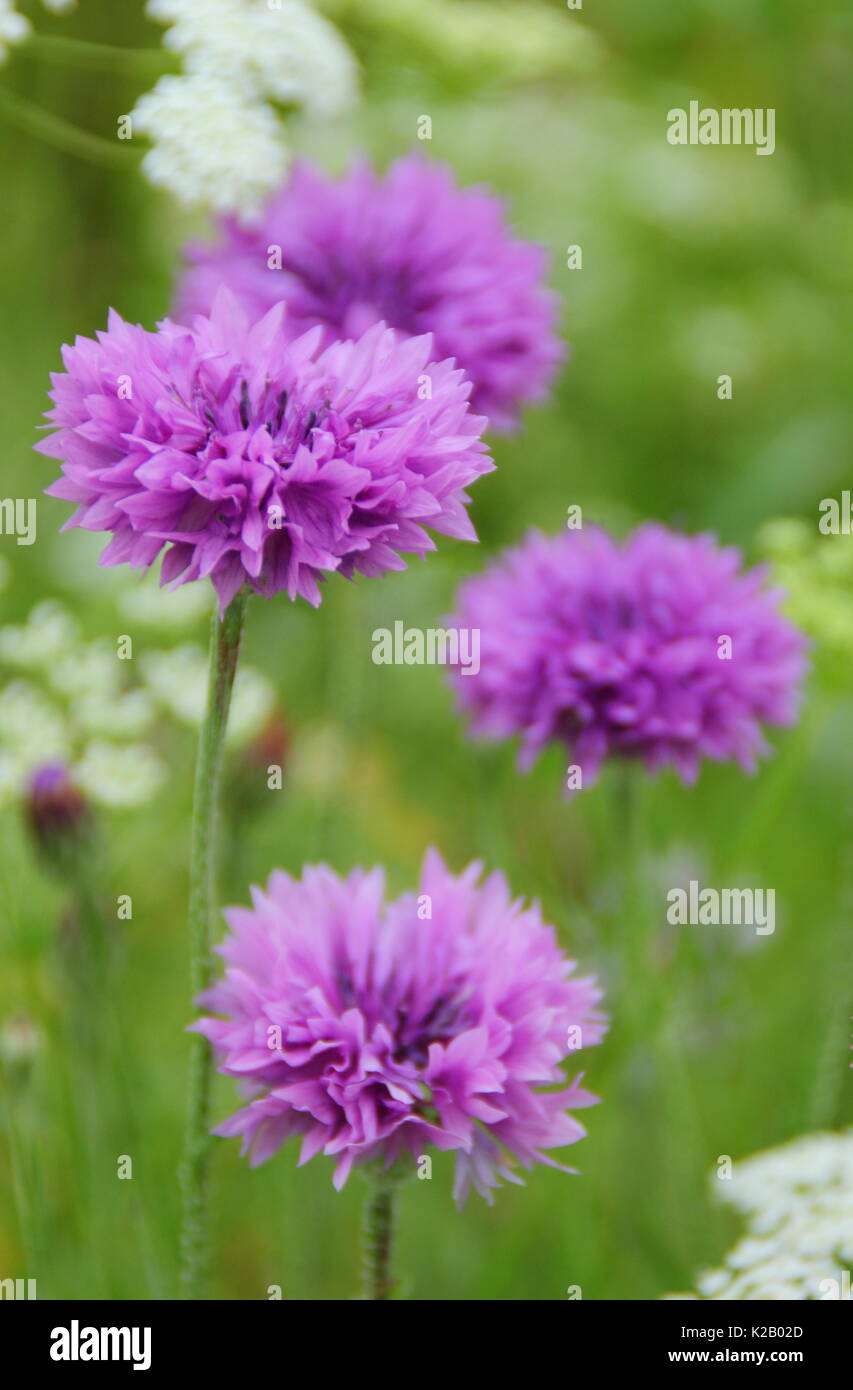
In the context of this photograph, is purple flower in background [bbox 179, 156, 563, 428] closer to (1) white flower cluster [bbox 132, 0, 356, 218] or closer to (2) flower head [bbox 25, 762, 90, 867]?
(1) white flower cluster [bbox 132, 0, 356, 218]

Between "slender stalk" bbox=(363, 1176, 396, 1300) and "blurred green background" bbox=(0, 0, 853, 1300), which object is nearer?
"slender stalk" bbox=(363, 1176, 396, 1300)

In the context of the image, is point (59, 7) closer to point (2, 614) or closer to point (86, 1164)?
point (86, 1164)

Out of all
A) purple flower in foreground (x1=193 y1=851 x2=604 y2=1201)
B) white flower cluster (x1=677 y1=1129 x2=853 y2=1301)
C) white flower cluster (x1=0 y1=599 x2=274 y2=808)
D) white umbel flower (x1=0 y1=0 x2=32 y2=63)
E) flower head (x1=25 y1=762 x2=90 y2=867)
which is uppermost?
white umbel flower (x1=0 y1=0 x2=32 y2=63)

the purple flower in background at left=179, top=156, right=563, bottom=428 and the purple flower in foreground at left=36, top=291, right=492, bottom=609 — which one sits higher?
the purple flower in background at left=179, top=156, right=563, bottom=428

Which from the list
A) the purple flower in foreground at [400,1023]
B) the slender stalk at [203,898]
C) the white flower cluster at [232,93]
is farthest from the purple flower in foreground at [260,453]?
the white flower cluster at [232,93]

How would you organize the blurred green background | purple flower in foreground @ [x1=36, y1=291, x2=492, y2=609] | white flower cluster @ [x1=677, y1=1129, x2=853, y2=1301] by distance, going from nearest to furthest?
1. purple flower in foreground @ [x1=36, y1=291, x2=492, y2=609]
2. white flower cluster @ [x1=677, y1=1129, x2=853, y2=1301]
3. the blurred green background

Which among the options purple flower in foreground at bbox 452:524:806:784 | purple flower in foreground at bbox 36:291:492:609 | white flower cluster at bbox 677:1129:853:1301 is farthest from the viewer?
purple flower in foreground at bbox 452:524:806:784

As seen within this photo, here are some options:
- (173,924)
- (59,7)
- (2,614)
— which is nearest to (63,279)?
(2,614)

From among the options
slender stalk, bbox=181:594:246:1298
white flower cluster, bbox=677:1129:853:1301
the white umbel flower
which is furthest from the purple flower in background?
white flower cluster, bbox=677:1129:853:1301

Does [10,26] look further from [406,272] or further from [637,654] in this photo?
[637,654]
